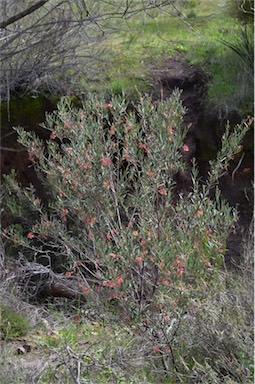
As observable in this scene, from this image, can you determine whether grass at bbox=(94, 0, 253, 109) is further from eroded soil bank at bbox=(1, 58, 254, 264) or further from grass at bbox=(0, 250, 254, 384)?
grass at bbox=(0, 250, 254, 384)

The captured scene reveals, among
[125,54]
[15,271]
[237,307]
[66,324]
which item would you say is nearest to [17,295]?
[15,271]

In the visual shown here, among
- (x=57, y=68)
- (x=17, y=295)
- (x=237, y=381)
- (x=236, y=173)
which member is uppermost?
(x=57, y=68)

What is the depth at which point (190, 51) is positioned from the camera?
896 cm

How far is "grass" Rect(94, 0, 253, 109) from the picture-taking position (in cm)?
826

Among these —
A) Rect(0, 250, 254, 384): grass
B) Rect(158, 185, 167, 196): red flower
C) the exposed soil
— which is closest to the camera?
Rect(0, 250, 254, 384): grass

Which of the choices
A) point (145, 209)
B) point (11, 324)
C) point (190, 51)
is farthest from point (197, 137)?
point (145, 209)

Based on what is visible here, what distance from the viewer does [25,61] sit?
7734 mm

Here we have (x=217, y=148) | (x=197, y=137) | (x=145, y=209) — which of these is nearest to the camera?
(x=145, y=209)

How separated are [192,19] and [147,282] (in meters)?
4.89

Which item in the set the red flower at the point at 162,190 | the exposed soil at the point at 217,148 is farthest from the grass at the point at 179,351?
the exposed soil at the point at 217,148

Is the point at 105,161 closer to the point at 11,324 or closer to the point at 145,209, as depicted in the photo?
the point at 145,209

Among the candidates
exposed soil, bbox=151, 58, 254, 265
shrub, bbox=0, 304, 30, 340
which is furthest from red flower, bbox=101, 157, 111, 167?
exposed soil, bbox=151, 58, 254, 265

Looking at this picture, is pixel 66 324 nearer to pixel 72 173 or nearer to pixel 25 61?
pixel 72 173

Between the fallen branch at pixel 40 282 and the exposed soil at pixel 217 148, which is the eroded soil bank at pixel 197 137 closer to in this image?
the exposed soil at pixel 217 148
